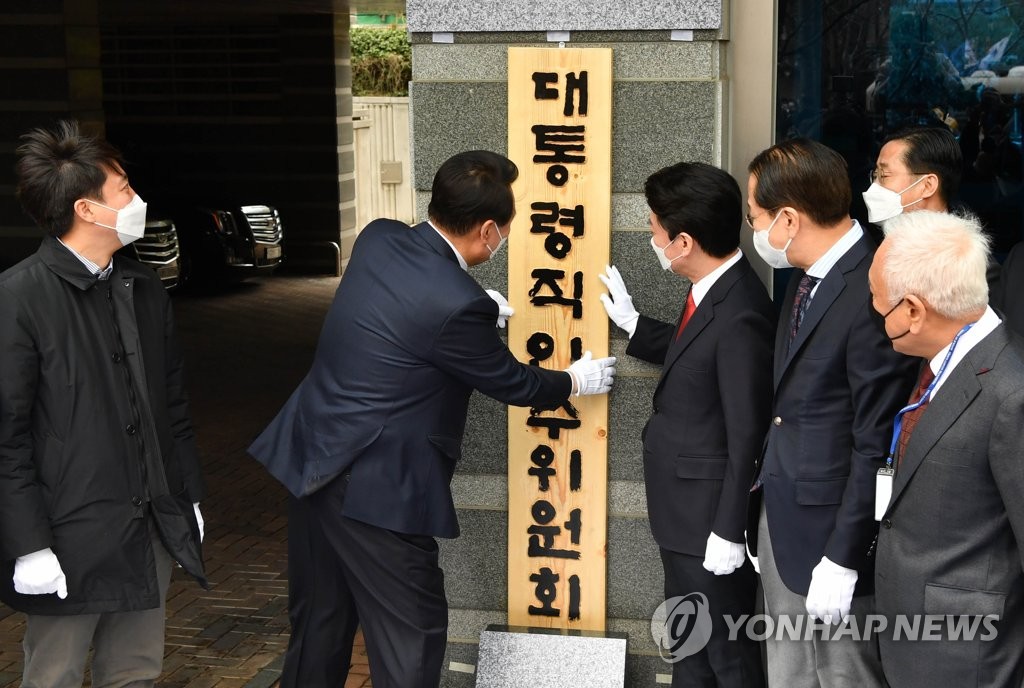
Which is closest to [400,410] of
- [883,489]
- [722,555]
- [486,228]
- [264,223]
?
[486,228]

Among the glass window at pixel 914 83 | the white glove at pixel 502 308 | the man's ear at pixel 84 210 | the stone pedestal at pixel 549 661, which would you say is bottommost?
the stone pedestal at pixel 549 661

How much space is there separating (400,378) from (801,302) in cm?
117

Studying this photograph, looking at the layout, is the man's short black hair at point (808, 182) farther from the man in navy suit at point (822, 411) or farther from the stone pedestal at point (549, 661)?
the stone pedestal at point (549, 661)

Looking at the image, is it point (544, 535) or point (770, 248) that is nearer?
point (770, 248)

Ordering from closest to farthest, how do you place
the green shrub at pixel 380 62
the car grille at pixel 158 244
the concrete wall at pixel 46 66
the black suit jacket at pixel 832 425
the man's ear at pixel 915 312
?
the man's ear at pixel 915 312 → the black suit jacket at pixel 832 425 → the concrete wall at pixel 46 66 → the car grille at pixel 158 244 → the green shrub at pixel 380 62

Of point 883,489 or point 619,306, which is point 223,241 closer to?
point 619,306

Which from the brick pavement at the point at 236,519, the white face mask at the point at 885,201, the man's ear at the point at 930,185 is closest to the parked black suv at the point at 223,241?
the brick pavement at the point at 236,519

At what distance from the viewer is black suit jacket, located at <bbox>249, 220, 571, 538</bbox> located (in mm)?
3662

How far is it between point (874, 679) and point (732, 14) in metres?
2.33

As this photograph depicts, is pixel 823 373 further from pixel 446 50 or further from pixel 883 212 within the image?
pixel 446 50

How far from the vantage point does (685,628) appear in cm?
396

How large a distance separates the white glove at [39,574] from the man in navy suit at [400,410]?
71cm

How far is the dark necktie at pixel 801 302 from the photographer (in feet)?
11.4

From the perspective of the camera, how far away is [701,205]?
372 cm
